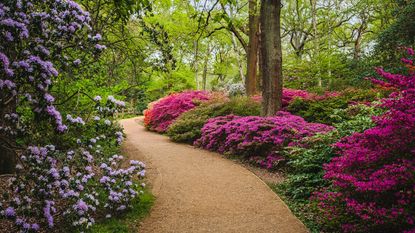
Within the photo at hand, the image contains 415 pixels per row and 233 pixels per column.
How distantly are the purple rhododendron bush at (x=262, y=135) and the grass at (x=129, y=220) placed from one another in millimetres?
3137

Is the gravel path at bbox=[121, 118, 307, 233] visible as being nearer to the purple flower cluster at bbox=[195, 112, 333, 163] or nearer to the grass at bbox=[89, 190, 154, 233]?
the grass at bbox=[89, 190, 154, 233]

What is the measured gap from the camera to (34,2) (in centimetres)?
298

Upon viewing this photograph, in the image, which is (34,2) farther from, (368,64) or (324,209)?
(368,64)

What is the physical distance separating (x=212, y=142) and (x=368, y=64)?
8.55m

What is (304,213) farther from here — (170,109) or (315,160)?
(170,109)

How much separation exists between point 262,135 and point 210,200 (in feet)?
9.21

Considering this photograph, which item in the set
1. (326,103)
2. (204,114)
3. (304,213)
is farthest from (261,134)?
(204,114)

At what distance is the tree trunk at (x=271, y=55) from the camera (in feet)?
30.2

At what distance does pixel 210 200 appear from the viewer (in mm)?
5539

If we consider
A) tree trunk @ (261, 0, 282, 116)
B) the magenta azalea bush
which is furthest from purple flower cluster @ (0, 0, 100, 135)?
the magenta azalea bush

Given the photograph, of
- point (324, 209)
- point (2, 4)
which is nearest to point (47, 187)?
point (2, 4)

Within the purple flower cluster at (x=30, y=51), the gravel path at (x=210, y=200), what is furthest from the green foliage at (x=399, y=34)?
the purple flower cluster at (x=30, y=51)

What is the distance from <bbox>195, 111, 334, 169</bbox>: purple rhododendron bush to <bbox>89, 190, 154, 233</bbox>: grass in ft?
10.3

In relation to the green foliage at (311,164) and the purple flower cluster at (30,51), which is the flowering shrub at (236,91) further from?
the purple flower cluster at (30,51)
